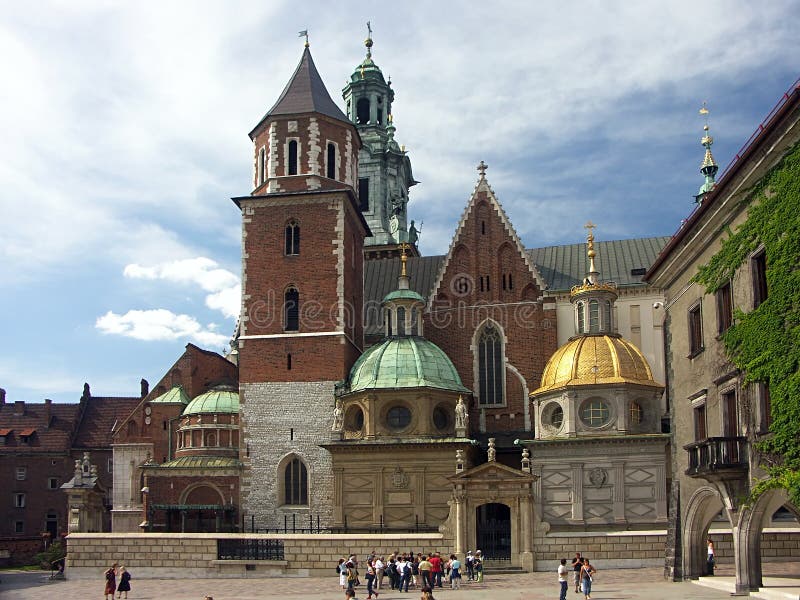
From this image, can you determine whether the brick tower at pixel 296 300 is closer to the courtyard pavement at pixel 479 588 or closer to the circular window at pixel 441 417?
the circular window at pixel 441 417

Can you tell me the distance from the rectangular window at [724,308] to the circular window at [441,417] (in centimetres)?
1888

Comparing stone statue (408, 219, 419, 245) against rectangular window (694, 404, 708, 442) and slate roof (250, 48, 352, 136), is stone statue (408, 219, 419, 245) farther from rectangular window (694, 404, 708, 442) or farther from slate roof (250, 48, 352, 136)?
rectangular window (694, 404, 708, 442)

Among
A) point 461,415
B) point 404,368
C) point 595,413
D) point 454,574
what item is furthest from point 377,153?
point 454,574

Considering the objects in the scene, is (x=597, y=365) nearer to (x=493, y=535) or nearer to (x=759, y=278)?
(x=493, y=535)

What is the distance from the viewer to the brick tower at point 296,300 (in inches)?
1676

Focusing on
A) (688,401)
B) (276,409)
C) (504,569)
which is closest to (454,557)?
(504,569)

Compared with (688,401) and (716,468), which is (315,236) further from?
(716,468)

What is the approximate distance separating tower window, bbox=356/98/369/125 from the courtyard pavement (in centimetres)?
4442

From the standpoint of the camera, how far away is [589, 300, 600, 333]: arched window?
43250 millimetres

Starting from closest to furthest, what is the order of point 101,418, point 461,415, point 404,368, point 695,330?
point 695,330
point 461,415
point 404,368
point 101,418

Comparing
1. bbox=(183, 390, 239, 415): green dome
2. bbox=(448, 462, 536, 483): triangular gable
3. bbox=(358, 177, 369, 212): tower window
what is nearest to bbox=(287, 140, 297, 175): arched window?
bbox=(183, 390, 239, 415): green dome

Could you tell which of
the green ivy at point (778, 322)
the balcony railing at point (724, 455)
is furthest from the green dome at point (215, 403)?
the green ivy at point (778, 322)

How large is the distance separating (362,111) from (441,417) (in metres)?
35.9

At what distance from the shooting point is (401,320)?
149 ft
